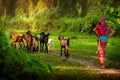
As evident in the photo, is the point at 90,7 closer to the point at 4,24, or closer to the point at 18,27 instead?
the point at 18,27

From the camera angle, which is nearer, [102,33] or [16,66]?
[16,66]

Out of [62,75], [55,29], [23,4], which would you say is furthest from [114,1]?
[62,75]

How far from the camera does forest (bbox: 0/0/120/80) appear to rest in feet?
31.1

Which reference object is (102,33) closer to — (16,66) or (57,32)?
(16,66)

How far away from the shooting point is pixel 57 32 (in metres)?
52.6

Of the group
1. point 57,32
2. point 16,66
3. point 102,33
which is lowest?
point 57,32

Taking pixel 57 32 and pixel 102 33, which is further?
pixel 57 32

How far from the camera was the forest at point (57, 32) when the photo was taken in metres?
9.48

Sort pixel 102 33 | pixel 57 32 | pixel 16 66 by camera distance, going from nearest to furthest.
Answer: pixel 16 66 → pixel 102 33 → pixel 57 32

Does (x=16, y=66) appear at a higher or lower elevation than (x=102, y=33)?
lower

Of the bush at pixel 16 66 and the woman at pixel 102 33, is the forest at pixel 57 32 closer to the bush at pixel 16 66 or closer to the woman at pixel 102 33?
the bush at pixel 16 66

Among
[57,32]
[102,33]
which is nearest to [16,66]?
[102,33]

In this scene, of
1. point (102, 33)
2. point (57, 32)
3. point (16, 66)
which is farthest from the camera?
point (57, 32)

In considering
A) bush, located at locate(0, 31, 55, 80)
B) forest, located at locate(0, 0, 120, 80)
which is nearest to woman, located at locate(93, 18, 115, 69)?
forest, located at locate(0, 0, 120, 80)
